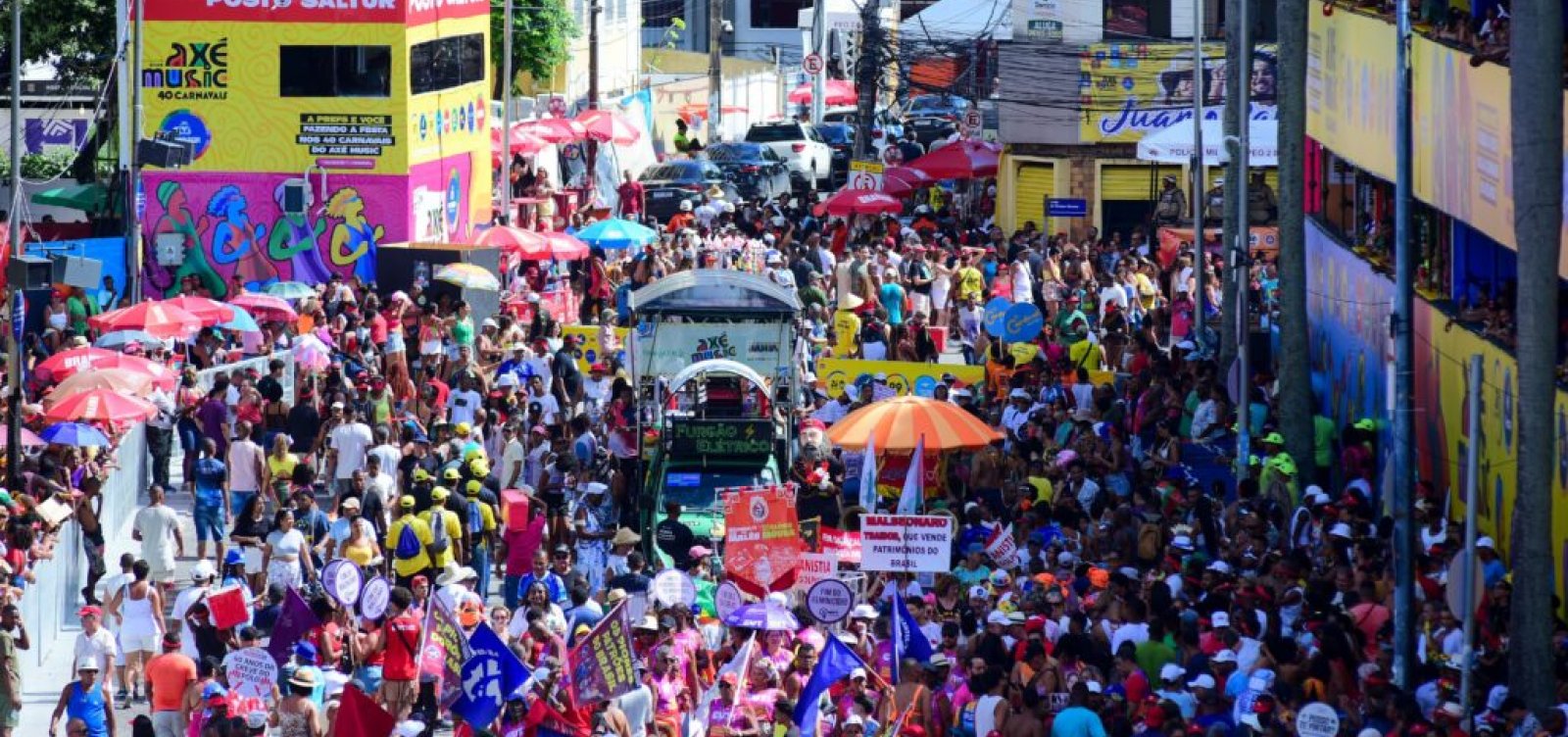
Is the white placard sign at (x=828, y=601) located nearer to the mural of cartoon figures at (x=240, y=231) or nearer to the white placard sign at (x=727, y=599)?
the white placard sign at (x=727, y=599)

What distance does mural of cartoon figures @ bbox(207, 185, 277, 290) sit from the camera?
41.2m

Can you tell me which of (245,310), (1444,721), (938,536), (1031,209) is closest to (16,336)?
(245,310)

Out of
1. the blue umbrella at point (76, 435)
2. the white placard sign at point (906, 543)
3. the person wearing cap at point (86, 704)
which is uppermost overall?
the blue umbrella at point (76, 435)

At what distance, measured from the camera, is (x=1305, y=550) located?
846 inches

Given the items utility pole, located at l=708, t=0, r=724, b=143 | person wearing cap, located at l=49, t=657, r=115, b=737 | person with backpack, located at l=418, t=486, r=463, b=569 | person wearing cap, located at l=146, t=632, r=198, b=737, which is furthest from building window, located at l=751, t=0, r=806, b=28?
person wearing cap, located at l=49, t=657, r=115, b=737

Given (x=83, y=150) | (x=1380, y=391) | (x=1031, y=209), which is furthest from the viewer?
(x=1031, y=209)

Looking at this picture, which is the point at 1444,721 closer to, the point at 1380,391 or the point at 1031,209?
the point at 1380,391

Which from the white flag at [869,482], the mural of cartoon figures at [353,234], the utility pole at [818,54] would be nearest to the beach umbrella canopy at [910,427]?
the white flag at [869,482]

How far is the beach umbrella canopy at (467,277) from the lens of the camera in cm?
3556

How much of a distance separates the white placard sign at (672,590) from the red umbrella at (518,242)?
18332 millimetres

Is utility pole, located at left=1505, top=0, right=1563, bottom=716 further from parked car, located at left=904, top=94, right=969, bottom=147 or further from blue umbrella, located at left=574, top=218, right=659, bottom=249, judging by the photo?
parked car, located at left=904, top=94, right=969, bottom=147

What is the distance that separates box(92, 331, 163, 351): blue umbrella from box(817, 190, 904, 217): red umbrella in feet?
55.6

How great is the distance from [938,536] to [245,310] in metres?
14.7

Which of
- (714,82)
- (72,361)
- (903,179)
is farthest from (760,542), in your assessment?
(714,82)
